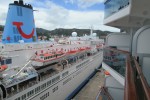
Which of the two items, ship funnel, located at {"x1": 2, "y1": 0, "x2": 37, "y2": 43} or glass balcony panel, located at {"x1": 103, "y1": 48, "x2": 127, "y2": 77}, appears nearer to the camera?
glass balcony panel, located at {"x1": 103, "y1": 48, "x2": 127, "y2": 77}

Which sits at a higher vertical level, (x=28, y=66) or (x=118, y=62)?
(x=118, y=62)

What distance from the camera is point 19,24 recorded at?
1416 cm

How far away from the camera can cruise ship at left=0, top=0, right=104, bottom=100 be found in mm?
9766

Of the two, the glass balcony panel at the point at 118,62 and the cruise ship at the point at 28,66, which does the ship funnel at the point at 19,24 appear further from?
the glass balcony panel at the point at 118,62

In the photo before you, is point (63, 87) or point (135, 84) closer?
point (135, 84)

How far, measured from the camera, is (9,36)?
541 inches

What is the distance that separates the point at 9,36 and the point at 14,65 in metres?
3.26

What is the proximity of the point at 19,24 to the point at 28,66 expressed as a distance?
4.09 metres

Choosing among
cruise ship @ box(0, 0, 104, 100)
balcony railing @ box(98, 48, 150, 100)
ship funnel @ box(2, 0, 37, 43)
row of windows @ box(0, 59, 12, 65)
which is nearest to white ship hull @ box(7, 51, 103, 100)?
cruise ship @ box(0, 0, 104, 100)

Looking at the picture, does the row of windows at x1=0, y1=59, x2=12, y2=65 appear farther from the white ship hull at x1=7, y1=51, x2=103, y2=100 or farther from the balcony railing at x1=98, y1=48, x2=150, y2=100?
the balcony railing at x1=98, y1=48, x2=150, y2=100

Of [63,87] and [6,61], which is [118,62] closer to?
[6,61]

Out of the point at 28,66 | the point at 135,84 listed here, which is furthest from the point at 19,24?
the point at 135,84

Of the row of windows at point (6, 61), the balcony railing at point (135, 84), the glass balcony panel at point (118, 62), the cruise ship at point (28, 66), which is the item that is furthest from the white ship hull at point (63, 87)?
the balcony railing at point (135, 84)

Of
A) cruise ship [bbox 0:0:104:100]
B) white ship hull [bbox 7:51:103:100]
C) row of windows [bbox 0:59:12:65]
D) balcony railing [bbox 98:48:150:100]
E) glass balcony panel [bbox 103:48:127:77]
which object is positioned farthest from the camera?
white ship hull [bbox 7:51:103:100]
